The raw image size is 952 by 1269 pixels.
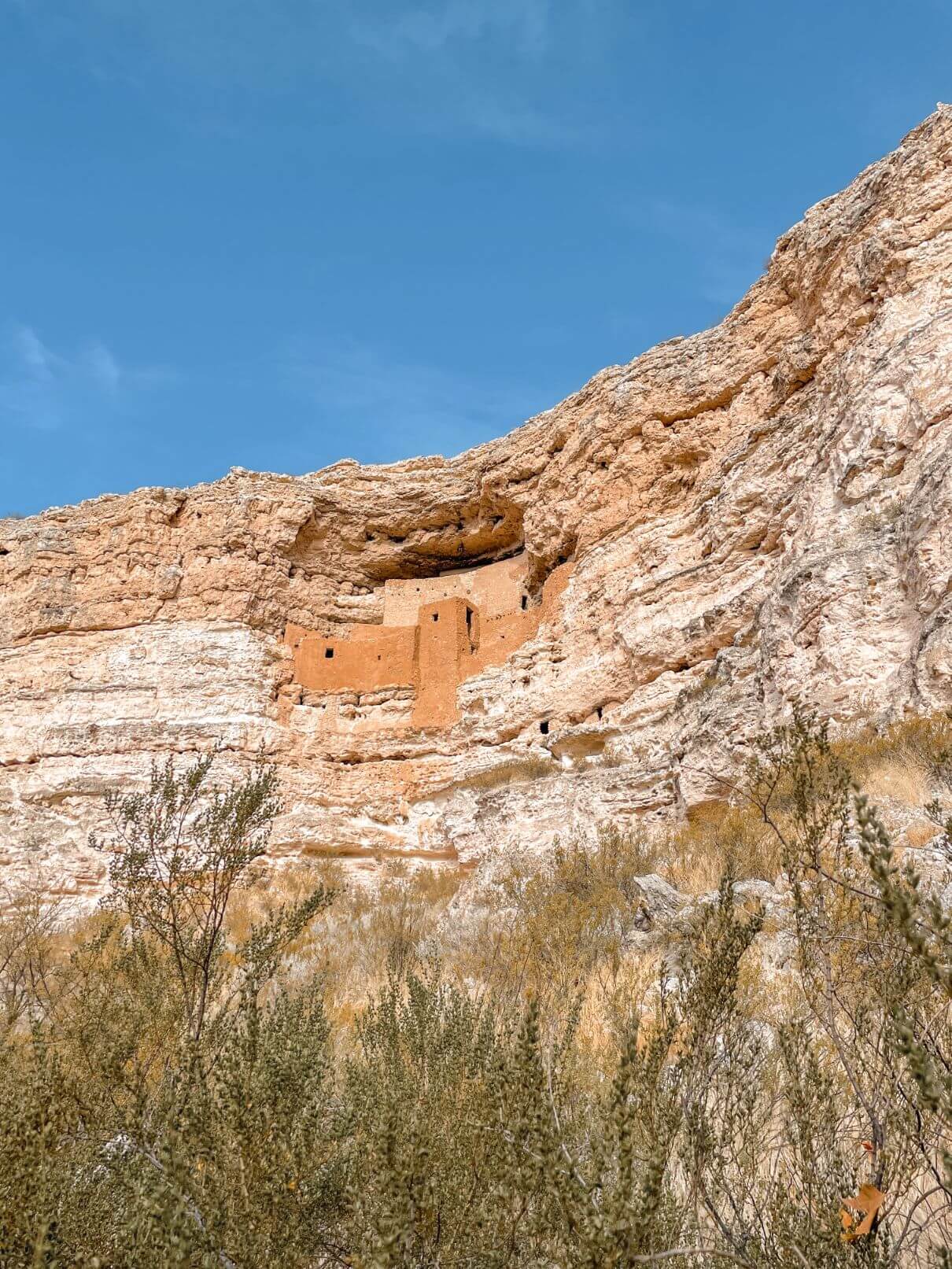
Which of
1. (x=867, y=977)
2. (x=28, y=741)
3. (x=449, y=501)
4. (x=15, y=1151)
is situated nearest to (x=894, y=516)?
(x=867, y=977)

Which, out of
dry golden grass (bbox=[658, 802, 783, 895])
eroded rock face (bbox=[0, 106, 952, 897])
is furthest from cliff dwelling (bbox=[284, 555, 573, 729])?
dry golden grass (bbox=[658, 802, 783, 895])

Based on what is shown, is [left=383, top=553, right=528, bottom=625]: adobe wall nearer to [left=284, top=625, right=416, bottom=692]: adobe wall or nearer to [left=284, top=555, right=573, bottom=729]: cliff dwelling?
Answer: [left=284, top=555, right=573, bottom=729]: cliff dwelling

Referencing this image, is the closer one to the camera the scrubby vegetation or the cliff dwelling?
the scrubby vegetation

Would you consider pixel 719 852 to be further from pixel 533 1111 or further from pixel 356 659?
pixel 356 659

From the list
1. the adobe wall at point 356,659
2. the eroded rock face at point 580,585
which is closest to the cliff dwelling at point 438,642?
the adobe wall at point 356,659

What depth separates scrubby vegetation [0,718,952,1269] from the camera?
1.96m

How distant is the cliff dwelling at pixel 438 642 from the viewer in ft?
53.4

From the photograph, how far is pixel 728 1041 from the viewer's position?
3.19 meters

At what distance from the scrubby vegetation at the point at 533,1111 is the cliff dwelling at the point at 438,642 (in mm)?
10966

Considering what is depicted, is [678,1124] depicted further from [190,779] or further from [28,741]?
[28,741]

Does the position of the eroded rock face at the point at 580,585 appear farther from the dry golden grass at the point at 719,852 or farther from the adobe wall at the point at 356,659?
the dry golden grass at the point at 719,852

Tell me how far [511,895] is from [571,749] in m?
5.38

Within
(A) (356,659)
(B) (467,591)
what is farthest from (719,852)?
(B) (467,591)

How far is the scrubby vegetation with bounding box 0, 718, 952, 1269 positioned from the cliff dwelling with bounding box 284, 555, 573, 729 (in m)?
11.0
